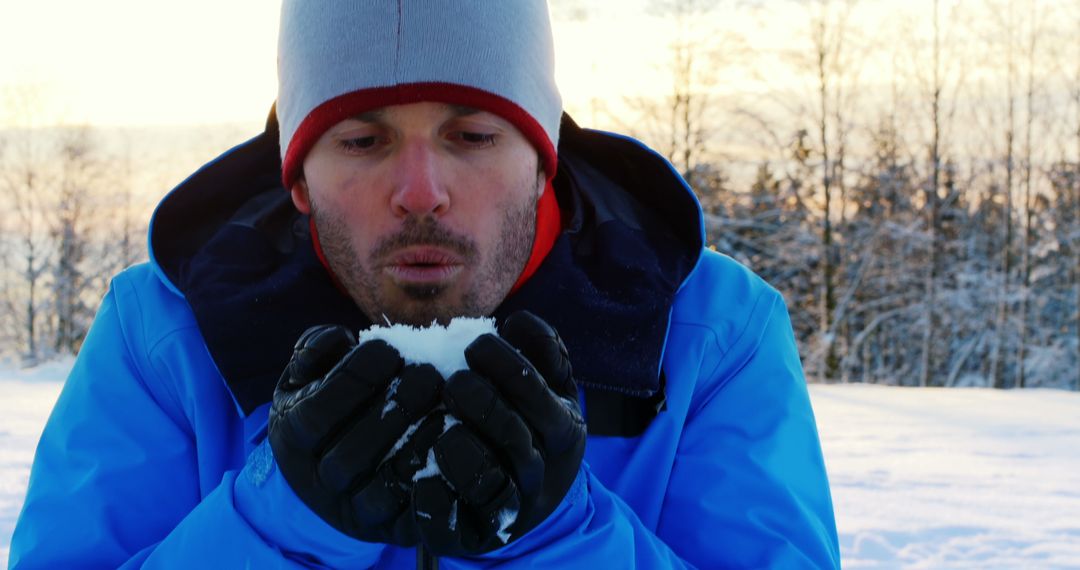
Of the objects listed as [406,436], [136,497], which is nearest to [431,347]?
[406,436]

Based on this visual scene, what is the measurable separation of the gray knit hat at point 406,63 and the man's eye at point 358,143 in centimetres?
5

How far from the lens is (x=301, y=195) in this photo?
188 centimetres

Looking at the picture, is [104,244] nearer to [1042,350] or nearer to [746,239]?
[746,239]

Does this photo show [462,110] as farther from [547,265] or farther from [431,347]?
[431,347]

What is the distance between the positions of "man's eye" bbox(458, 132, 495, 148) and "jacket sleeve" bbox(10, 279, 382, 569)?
0.70m

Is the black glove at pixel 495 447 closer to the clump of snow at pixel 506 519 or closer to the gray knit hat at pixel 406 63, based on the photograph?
the clump of snow at pixel 506 519

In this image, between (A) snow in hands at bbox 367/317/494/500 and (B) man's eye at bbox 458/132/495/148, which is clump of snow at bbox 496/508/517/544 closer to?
(A) snow in hands at bbox 367/317/494/500

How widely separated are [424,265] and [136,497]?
2.42 ft

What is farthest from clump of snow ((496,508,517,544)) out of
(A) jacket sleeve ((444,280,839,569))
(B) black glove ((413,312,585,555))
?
(A) jacket sleeve ((444,280,839,569))

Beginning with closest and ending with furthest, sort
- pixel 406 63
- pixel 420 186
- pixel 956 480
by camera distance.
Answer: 1. pixel 420 186
2. pixel 406 63
3. pixel 956 480

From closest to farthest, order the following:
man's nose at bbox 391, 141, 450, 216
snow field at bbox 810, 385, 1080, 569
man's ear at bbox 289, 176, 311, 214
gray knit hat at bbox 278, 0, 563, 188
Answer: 1. man's nose at bbox 391, 141, 450, 216
2. gray knit hat at bbox 278, 0, 563, 188
3. man's ear at bbox 289, 176, 311, 214
4. snow field at bbox 810, 385, 1080, 569

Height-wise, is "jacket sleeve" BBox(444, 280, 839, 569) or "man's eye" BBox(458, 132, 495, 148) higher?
"man's eye" BBox(458, 132, 495, 148)

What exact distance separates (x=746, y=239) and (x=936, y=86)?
626 centimetres

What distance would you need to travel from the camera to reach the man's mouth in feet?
5.36
